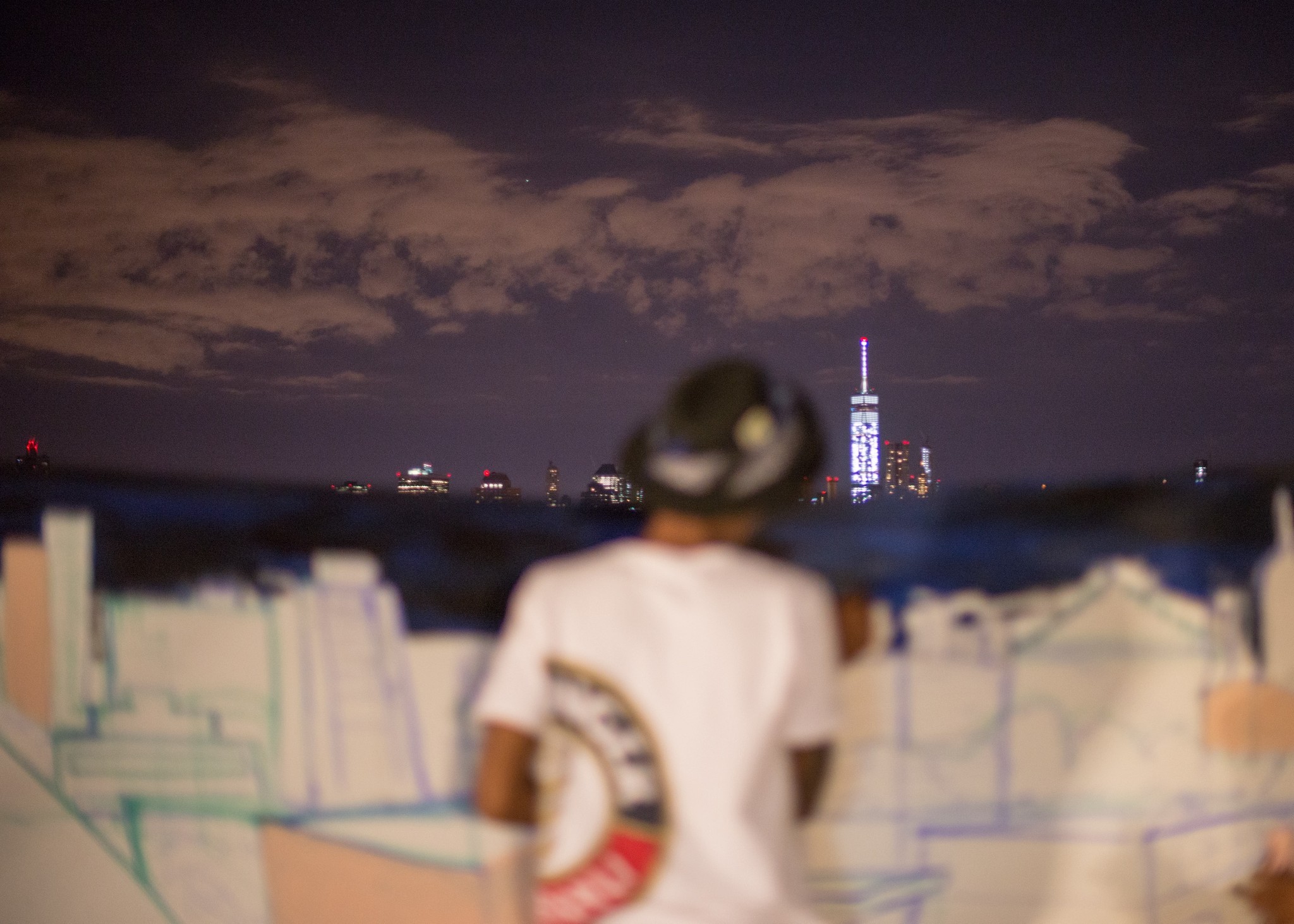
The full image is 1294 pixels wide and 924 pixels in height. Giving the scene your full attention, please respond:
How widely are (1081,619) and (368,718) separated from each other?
1.81 metres

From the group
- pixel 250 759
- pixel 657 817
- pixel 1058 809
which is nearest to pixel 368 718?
pixel 250 759

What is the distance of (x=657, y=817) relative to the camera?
1.65m

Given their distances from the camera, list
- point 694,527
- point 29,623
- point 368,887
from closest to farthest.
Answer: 1. point 694,527
2. point 368,887
3. point 29,623

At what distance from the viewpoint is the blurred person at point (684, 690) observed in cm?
163

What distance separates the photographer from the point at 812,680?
1.69 metres

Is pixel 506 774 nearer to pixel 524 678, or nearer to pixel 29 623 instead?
pixel 524 678

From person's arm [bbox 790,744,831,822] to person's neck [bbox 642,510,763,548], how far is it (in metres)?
0.38

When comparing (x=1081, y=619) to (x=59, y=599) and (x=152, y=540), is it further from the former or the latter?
(x=59, y=599)

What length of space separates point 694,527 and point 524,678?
371 millimetres

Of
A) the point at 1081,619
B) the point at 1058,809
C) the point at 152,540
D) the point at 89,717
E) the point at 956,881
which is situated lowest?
the point at 956,881

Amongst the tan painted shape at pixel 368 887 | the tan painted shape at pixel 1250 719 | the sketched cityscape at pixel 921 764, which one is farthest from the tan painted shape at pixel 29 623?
the tan painted shape at pixel 1250 719

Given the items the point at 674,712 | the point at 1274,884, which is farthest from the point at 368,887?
the point at 1274,884

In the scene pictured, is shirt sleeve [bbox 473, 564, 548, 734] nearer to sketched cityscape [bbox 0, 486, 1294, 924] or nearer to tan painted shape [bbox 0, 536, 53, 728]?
sketched cityscape [bbox 0, 486, 1294, 924]

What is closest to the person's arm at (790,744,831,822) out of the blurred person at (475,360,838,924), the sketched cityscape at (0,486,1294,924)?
the blurred person at (475,360,838,924)
